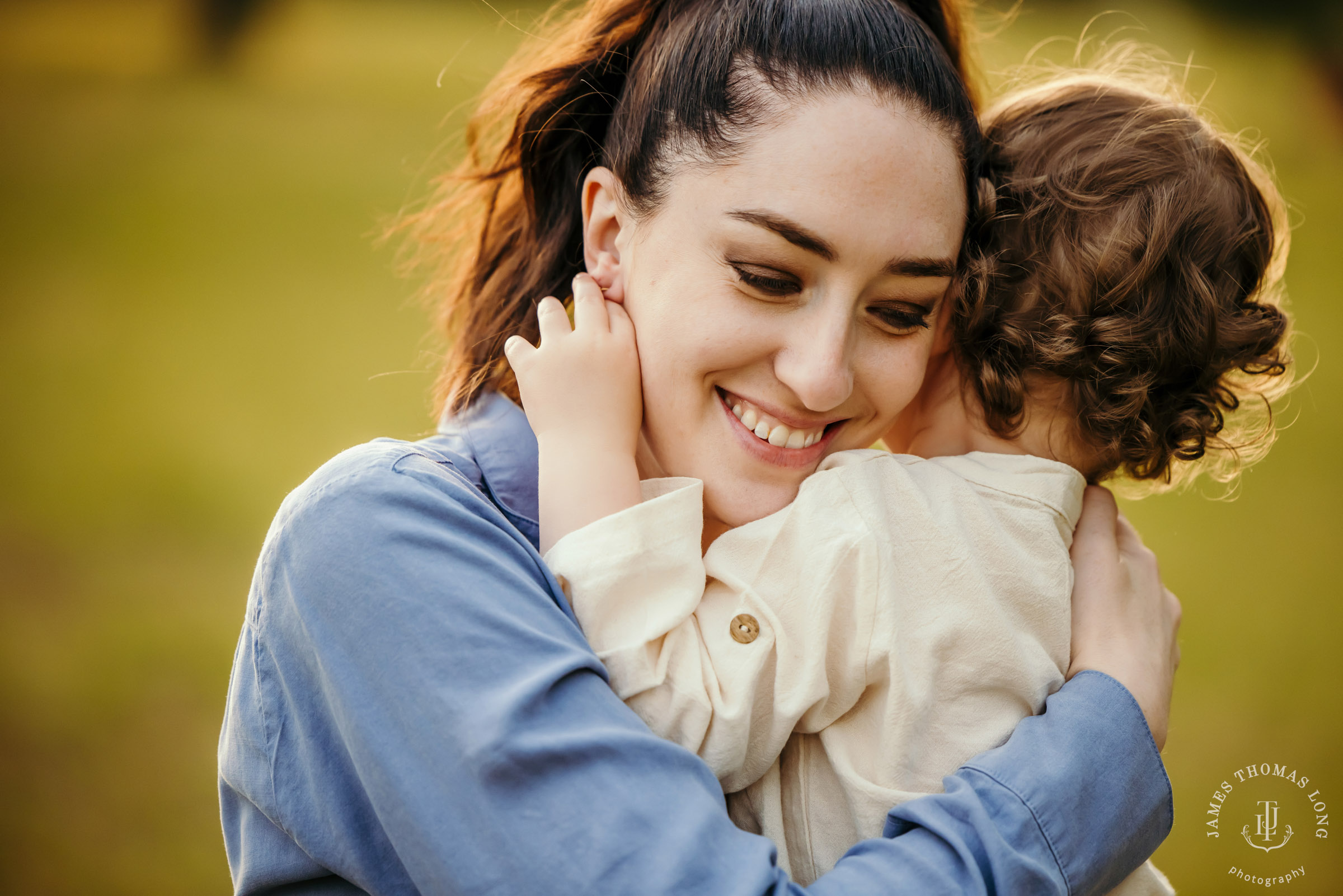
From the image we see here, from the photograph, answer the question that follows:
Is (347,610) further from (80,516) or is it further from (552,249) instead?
(80,516)

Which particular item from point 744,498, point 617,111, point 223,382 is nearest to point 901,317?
point 744,498

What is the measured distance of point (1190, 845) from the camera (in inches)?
186

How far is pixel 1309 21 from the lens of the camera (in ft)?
21.1

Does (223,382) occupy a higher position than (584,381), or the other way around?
(584,381)

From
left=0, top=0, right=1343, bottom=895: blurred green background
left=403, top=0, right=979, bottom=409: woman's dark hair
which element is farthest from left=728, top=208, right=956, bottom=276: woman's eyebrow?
left=0, top=0, right=1343, bottom=895: blurred green background

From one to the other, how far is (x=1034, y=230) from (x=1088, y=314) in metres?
0.16

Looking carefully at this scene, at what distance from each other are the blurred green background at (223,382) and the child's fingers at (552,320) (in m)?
3.00

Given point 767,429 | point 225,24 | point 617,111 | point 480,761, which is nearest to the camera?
point 480,761

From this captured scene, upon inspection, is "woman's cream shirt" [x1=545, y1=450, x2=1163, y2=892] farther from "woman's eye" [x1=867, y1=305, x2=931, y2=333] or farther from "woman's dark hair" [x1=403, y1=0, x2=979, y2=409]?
"woman's dark hair" [x1=403, y1=0, x2=979, y2=409]

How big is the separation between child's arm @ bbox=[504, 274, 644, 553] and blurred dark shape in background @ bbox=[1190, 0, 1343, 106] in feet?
21.9

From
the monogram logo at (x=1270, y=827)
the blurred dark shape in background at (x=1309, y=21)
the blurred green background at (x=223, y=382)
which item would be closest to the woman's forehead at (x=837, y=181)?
the blurred green background at (x=223, y=382)

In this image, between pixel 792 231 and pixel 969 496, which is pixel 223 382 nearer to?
pixel 792 231

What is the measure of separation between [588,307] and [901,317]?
0.48 metres

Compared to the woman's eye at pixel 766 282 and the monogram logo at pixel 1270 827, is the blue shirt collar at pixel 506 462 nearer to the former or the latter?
the woman's eye at pixel 766 282
